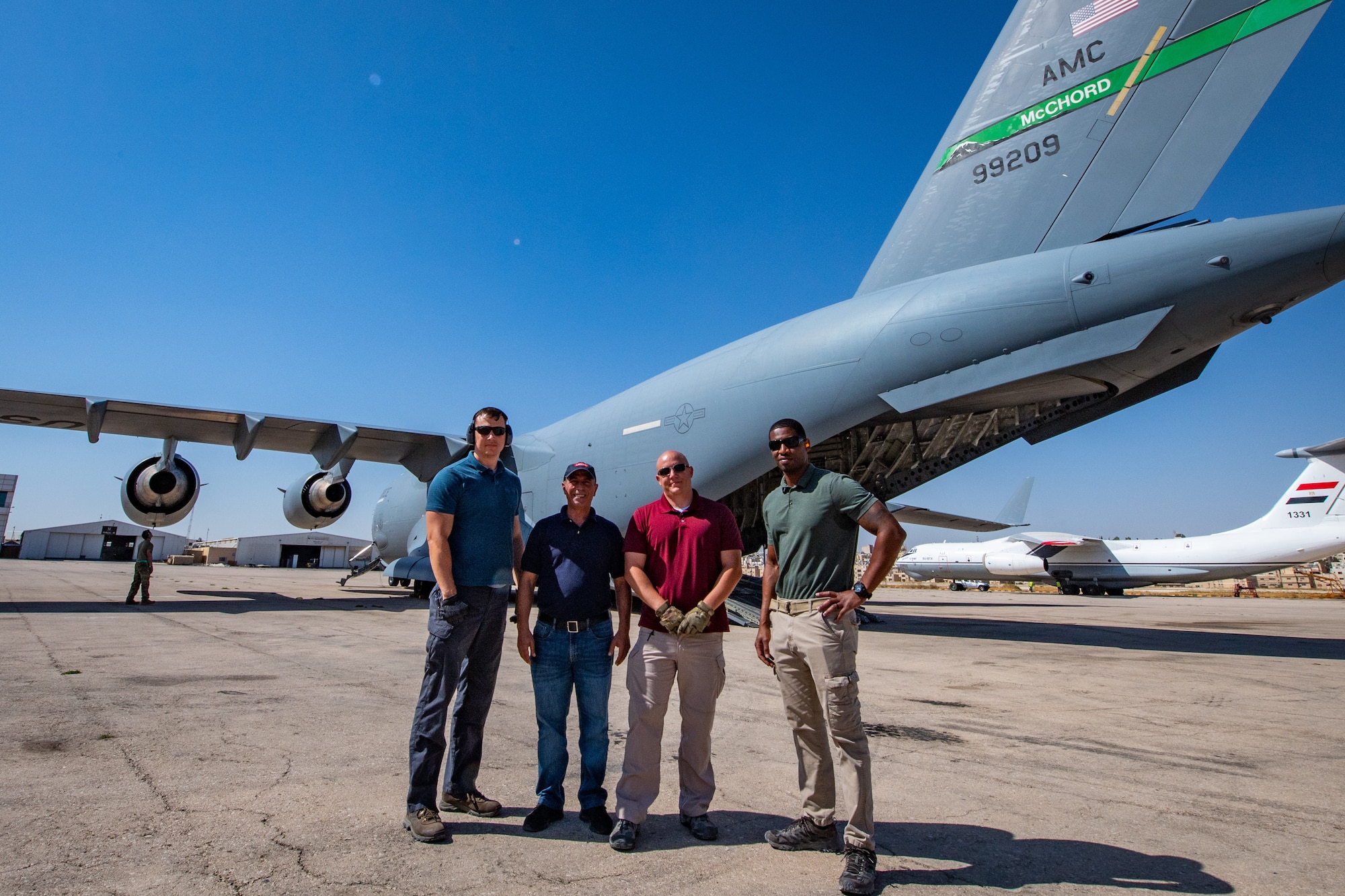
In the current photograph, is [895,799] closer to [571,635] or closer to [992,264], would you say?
[571,635]

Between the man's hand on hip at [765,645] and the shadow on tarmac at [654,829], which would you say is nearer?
the shadow on tarmac at [654,829]

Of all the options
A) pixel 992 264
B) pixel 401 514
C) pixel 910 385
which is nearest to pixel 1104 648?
pixel 910 385

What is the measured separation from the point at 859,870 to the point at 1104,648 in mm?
7883

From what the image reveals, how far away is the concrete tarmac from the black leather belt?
28.4 inches

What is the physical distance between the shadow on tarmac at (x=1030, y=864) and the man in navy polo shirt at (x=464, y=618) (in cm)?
153

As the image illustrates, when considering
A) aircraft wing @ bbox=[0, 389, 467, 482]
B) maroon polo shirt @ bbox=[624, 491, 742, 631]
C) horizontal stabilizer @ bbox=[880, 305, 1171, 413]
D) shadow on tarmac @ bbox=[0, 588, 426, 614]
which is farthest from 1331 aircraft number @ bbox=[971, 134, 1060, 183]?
shadow on tarmac @ bbox=[0, 588, 426, 614]

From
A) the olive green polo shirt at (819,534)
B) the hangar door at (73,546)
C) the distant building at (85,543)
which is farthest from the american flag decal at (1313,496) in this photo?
the hangar door at (73,546)

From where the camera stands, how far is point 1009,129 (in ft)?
23.7

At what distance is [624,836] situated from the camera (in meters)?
2.44

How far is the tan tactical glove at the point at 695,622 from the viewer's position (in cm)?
270

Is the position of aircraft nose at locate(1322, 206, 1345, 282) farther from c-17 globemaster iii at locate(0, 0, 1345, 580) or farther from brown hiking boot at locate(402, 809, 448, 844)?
brown hiking boot at locate(402, 809, 448, 844)

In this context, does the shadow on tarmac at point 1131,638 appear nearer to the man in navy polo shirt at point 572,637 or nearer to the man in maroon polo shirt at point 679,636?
the man in maroon polo shirt at point 679,636

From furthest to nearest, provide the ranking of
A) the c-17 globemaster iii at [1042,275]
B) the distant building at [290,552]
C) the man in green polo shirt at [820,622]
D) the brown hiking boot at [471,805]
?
the distant building at [290,552], the c-17 globemaster iii at [1042,275], the brown hiking boot at [471,805], the man in green polo shirt at [820,622]

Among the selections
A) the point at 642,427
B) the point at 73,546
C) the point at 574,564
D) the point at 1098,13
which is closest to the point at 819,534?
the point at 574,564
